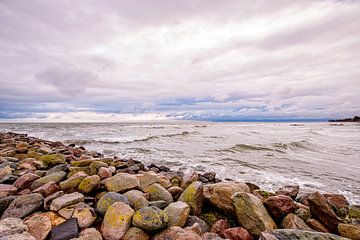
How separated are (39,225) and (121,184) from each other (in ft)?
5.48

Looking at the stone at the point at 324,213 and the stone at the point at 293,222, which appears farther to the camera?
the stone at the point at 324,213

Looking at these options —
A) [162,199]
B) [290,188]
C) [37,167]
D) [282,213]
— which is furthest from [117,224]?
[37,167]

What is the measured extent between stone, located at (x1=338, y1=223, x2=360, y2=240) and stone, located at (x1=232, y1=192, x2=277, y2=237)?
0.98 meters

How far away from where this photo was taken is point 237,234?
10.4 ft

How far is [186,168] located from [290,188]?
4.77 meters

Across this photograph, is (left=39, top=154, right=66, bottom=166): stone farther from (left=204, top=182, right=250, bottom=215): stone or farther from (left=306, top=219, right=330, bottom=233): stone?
(left=306, top=219, right=330, bottom=233): stone

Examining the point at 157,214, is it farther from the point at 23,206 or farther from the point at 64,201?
the point at 23,206

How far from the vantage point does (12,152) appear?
9.06m

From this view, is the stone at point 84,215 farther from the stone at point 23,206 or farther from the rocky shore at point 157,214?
the stone at point 23,206

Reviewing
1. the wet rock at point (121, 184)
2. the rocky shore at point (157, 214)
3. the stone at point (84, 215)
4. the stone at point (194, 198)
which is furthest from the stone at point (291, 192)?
the stone at point (84, 215)

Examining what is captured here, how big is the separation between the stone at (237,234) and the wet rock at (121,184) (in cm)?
217

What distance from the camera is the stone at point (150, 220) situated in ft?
10.1

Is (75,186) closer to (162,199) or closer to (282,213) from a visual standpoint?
(162,199)

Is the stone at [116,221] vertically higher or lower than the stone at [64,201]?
lower
